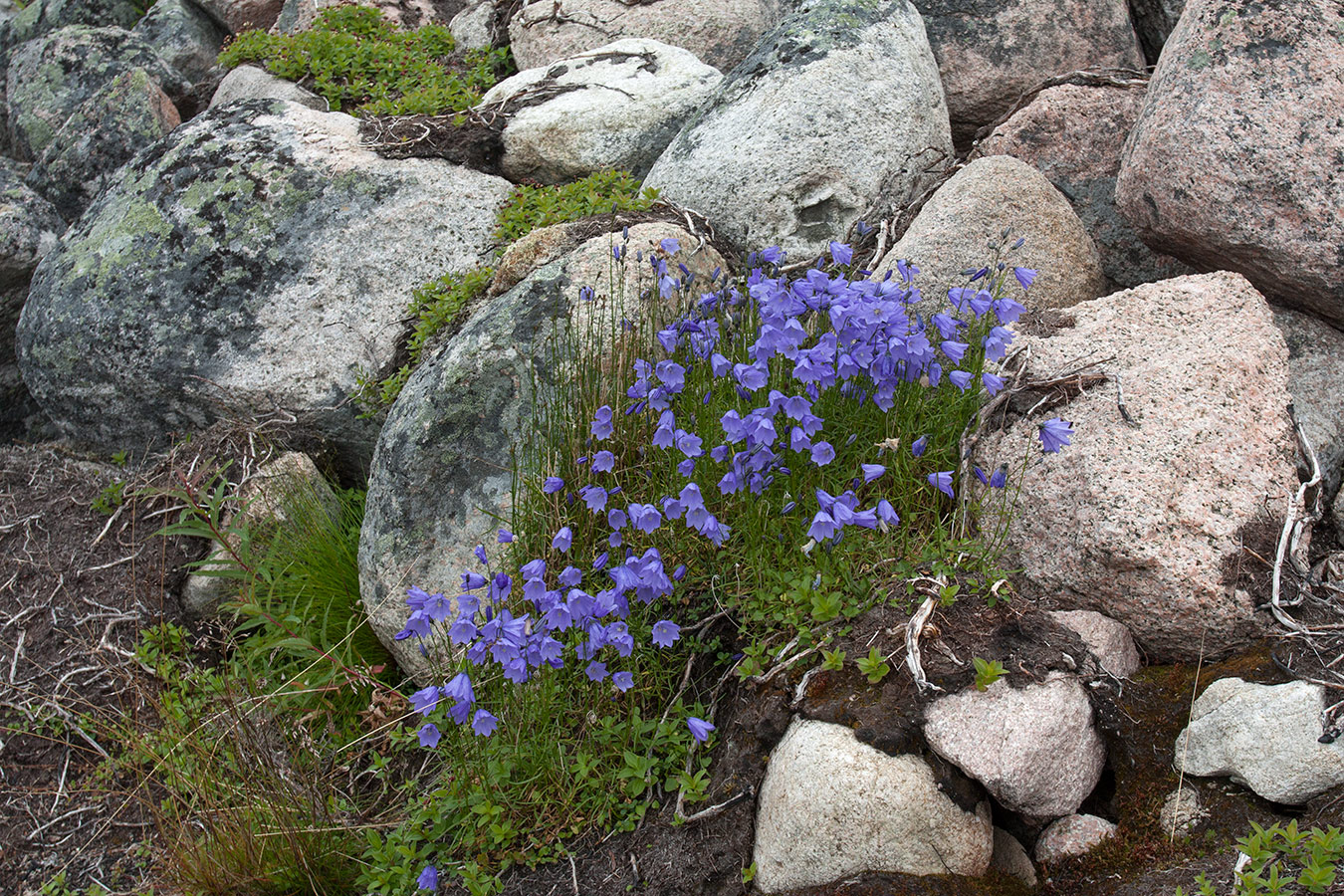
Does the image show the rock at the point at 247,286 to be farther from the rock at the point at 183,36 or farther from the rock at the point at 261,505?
the rock at the point at 183,36

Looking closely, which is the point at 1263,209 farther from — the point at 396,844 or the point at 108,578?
the point at 108,578

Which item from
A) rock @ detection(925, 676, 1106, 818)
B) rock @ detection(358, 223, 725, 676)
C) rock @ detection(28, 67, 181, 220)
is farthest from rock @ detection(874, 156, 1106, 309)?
rock @ detection(28, 67, 181, 220)

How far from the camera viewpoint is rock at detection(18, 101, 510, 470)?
5.16 m

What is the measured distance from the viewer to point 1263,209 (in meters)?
3.65

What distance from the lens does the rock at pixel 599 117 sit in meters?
5.64

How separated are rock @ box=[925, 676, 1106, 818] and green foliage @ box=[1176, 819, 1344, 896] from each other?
39 cm

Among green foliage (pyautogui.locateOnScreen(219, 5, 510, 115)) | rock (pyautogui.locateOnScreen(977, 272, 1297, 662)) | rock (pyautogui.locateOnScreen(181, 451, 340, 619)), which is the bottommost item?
rock (pyautogui.locateOnScreen(181, 451, 340, 619))

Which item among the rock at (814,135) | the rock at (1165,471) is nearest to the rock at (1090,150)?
the rock at (814,135)

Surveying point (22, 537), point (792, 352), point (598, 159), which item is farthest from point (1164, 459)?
point (22, 537)

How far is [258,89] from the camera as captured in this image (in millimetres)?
7344

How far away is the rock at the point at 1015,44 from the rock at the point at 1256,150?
5.73 ft

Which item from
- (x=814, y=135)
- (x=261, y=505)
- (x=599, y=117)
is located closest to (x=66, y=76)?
(x=599, y=117)

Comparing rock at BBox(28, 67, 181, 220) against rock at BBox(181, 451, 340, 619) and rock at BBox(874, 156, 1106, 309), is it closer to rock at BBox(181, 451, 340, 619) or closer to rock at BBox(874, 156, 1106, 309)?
rock at BBox(181, 451, 340, 619)

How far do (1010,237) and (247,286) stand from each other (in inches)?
152
